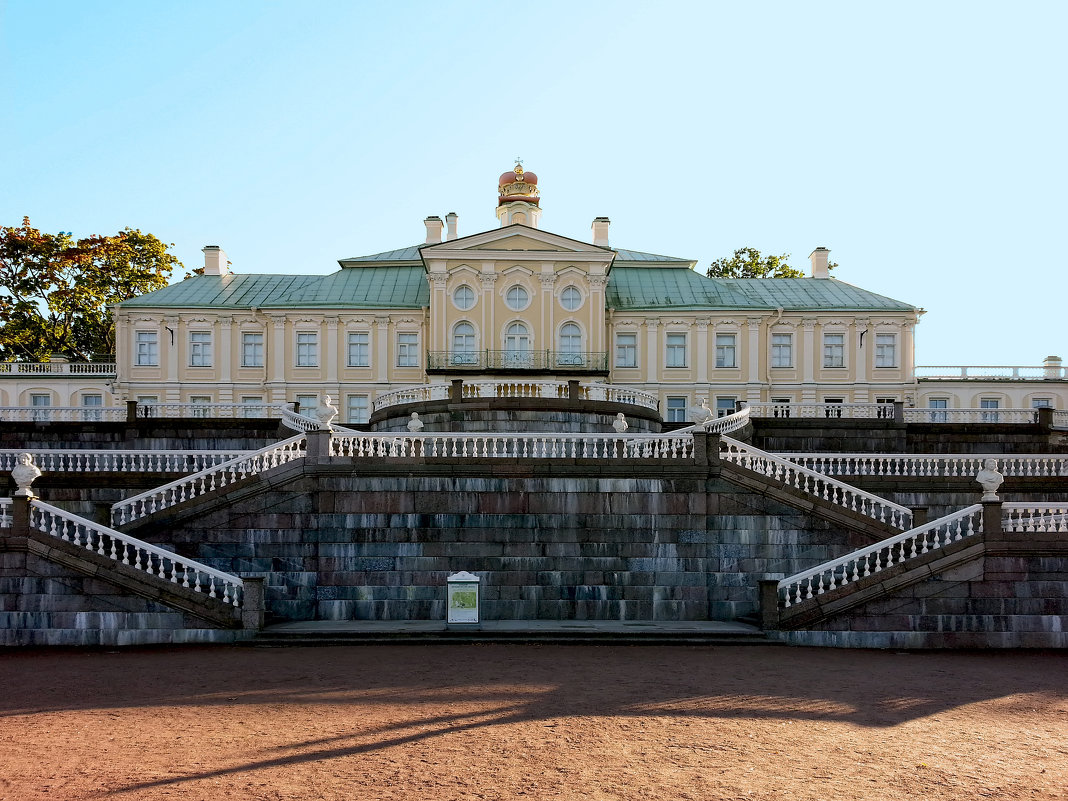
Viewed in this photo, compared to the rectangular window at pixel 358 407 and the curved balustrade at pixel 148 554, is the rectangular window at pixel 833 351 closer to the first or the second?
the rectangular window at pixel 358 407

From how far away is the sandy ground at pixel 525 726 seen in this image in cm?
785

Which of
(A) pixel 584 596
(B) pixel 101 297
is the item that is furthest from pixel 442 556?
(B) pixel 101 297

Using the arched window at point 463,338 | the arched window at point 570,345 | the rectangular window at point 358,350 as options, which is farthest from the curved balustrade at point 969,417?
the rectangular window at point 358,350

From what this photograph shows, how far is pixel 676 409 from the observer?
39156 millimetres

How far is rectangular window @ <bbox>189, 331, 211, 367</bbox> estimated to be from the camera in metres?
39.4

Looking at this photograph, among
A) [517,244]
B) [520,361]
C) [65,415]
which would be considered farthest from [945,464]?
[65,415]

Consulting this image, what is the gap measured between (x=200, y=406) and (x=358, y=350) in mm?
10586

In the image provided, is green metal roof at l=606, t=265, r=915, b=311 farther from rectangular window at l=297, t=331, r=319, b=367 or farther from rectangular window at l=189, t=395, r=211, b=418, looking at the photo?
rectangular window at l=189, t=395, r=211, b=418

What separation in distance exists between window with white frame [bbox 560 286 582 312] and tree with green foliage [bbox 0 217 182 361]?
75.8 feet

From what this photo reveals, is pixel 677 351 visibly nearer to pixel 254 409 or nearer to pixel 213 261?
pixel 254 409

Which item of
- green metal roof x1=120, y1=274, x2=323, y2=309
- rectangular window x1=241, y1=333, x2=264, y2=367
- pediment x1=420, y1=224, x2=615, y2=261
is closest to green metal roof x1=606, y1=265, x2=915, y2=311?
pediment x1=420, y1=224, x2=615, y2=261

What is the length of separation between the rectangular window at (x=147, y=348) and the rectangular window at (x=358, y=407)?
8.55 metres

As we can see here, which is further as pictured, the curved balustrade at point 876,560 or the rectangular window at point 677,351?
the rectangular window at point 677,351

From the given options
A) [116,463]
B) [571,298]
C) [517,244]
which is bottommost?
[116,463]
